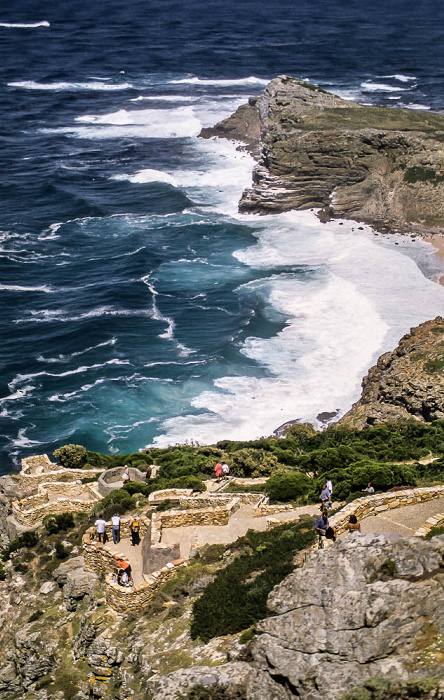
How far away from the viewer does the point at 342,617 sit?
18.3 metres

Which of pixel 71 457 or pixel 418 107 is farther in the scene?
pixel 418 107

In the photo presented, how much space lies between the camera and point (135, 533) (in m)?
29.8

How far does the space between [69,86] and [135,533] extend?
146 m

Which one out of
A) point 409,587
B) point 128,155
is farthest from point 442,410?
point 128,155

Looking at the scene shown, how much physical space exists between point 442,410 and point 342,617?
33.3 metres

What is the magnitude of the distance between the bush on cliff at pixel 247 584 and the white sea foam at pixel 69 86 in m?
147

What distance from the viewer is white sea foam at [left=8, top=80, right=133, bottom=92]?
16050cm

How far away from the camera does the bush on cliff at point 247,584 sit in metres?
22.0

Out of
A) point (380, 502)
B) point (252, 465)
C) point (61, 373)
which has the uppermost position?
point (380, 502)

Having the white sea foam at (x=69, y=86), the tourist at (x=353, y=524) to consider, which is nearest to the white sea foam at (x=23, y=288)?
the tourist at (x=353, y=524)

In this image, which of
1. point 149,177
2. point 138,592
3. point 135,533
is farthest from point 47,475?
point 149,177

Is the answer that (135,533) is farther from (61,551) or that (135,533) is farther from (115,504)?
(61,551)

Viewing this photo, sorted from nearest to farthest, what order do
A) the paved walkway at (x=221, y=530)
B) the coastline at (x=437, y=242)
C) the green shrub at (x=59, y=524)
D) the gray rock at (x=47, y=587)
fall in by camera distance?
the paved walkway at (x=221, y=530), the gray rock at (x=47, y=587), the green shrub at (x=59, y=524), the coastline at (x=437, y=242)

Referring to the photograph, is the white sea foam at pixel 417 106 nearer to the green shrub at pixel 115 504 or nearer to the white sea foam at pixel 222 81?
the white sea foam at pixel 222 81
